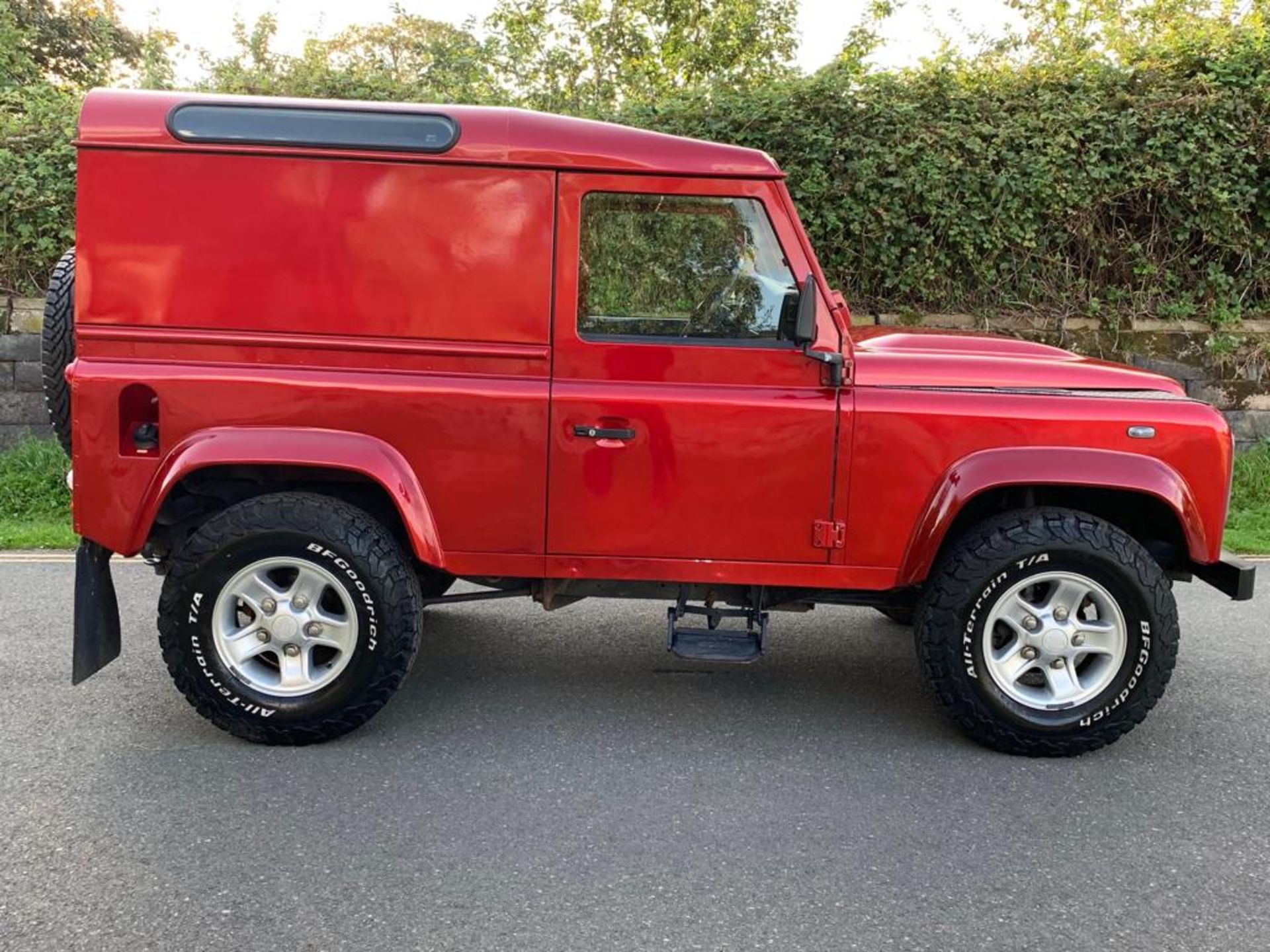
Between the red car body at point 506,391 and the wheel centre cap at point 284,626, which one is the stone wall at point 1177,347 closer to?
the red car body at point 506,391

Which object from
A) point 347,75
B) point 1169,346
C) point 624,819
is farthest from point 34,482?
point 1169,346

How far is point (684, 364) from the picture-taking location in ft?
12.2

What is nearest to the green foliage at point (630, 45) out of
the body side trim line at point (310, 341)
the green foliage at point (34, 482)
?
the green foliage at point (34, 482)

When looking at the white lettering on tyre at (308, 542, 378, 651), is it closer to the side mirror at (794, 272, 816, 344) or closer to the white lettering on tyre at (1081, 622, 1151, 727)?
the side mirror at (794, 272, 816, 344)

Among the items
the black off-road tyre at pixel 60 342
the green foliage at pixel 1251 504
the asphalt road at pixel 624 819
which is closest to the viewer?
the asphalt road at pixel 624 819

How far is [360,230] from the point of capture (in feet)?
12.0

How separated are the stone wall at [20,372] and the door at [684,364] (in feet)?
22.5

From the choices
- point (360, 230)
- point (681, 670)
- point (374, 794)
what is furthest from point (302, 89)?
point (374, 794)

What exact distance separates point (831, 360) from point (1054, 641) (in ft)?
4.37

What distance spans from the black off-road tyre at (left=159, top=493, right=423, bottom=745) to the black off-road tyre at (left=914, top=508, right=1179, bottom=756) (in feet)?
6.50

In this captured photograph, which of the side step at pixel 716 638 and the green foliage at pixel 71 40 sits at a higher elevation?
the green foliage at pixel 71 40

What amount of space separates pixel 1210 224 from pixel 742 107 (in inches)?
162

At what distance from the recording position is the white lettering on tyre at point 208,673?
366 cm

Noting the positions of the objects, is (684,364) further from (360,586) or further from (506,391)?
(360,586)
